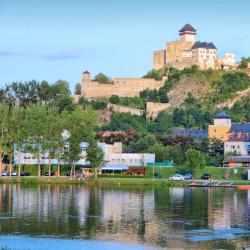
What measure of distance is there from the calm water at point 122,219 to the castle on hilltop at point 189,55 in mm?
78131

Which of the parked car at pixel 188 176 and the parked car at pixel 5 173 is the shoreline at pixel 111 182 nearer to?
the parked car at pixel 188 176

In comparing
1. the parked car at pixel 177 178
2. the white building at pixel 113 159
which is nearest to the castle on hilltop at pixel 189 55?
the white building at pixel 113 159

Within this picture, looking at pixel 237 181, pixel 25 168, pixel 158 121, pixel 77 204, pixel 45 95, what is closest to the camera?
pixel 77 204

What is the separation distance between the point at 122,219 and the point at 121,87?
307 ft

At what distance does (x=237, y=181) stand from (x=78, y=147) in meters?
15.5

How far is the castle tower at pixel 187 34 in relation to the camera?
461 ft

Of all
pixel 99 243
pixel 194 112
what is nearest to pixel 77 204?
pixel 99 243

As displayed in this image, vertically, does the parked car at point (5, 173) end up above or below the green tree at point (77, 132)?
below

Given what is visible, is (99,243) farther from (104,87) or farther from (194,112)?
(104,87)

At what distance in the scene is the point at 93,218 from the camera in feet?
135

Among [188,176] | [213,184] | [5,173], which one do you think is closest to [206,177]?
[188,176]

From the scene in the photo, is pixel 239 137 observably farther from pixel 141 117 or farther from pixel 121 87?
pixel 121 87

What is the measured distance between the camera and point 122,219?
135 ft

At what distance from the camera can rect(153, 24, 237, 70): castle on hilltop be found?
137 metres
